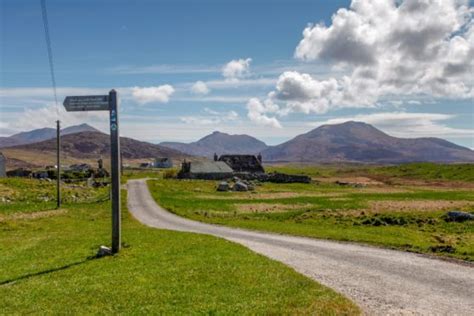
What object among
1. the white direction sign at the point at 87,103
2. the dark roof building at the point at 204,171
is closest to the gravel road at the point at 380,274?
the white direction sign at the point at 87,103

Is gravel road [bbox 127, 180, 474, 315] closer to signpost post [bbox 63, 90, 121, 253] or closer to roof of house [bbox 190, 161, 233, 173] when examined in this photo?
signpost post [bbox 63, 90, 121, 253]

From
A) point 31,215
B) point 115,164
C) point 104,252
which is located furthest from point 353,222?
point 31,215

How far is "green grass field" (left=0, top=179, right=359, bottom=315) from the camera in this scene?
14.7 metres

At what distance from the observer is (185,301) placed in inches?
595

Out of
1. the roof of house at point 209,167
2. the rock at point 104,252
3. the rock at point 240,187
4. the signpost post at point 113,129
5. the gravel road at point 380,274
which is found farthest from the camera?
the roof of house at point 209,167

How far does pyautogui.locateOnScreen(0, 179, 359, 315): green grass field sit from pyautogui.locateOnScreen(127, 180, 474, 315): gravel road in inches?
53.1

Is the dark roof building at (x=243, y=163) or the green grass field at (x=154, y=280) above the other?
the dark roof building at (x=243, y=163)

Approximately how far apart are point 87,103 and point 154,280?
1041 centimetres

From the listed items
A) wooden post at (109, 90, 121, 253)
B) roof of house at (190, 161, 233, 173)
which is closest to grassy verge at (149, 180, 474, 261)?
wooden post at (109, 90, 121, 253)

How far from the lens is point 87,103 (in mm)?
23578

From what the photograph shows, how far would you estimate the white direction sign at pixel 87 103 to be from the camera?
23.2m

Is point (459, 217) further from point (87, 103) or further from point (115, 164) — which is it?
point (87, 103)

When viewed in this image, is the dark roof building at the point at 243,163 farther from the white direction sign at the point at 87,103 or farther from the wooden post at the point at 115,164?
the white direction sign at the point at 87,103

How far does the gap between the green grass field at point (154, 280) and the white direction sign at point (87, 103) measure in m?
7.49
